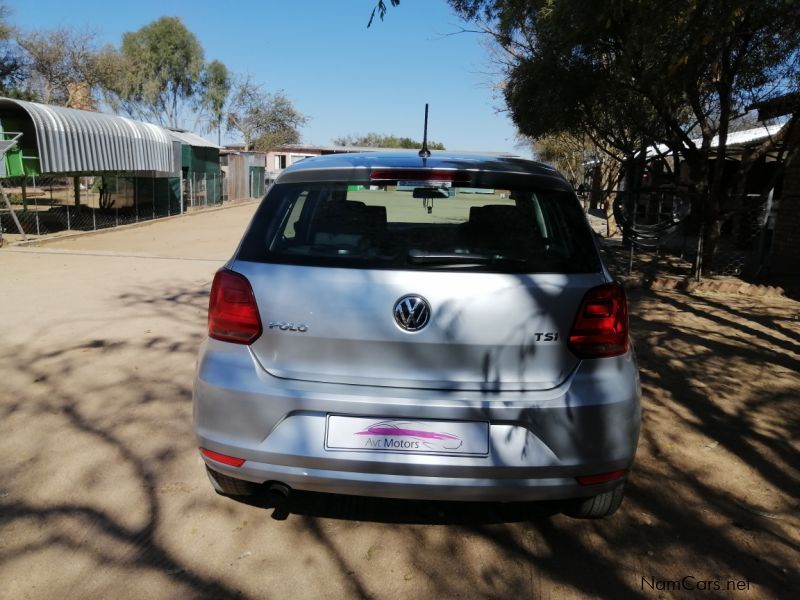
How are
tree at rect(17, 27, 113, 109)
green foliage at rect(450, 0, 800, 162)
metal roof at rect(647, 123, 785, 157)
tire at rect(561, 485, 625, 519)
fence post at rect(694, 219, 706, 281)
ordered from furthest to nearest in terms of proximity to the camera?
tree at rect(17, 27, 113, 109)
metal roof at rect(647, 123, 785, 157)
fence post at rect(694, 219, 706, 281)
green foliage at rect(450, 0, 800, 162)
tire at rect(561, 485, 625, 519)

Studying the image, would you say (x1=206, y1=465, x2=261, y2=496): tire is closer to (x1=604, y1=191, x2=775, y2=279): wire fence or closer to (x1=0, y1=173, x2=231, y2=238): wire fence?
(x1=604, y1=191, x2=775, y2=279): wire fence

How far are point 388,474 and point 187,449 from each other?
5.81 ft

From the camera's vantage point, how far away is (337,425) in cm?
251

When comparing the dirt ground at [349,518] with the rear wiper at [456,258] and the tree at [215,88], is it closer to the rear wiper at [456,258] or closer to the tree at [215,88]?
the rear wiper at [456,258]

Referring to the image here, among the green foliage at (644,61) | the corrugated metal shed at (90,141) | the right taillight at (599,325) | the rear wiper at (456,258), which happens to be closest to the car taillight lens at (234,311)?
the rear wiper at (456,258)

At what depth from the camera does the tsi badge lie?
254cm

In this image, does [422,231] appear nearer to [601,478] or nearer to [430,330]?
[430,330]

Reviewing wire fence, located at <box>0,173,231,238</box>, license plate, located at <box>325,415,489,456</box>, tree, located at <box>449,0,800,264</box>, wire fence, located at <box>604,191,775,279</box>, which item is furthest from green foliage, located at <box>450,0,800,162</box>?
wire fence, located at <box>0,173,231,238</box>

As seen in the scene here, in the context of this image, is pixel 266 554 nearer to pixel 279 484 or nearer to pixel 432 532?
pixel 279 484

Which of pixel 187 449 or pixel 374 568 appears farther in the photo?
pixel 187 449

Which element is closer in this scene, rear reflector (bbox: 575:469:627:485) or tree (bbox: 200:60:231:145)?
rear reflector (bbox: 575:469:627:485)

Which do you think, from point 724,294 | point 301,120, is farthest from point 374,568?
point 301,120

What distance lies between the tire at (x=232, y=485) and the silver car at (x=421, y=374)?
228 millimetres

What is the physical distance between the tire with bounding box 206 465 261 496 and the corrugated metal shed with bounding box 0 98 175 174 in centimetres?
1241
